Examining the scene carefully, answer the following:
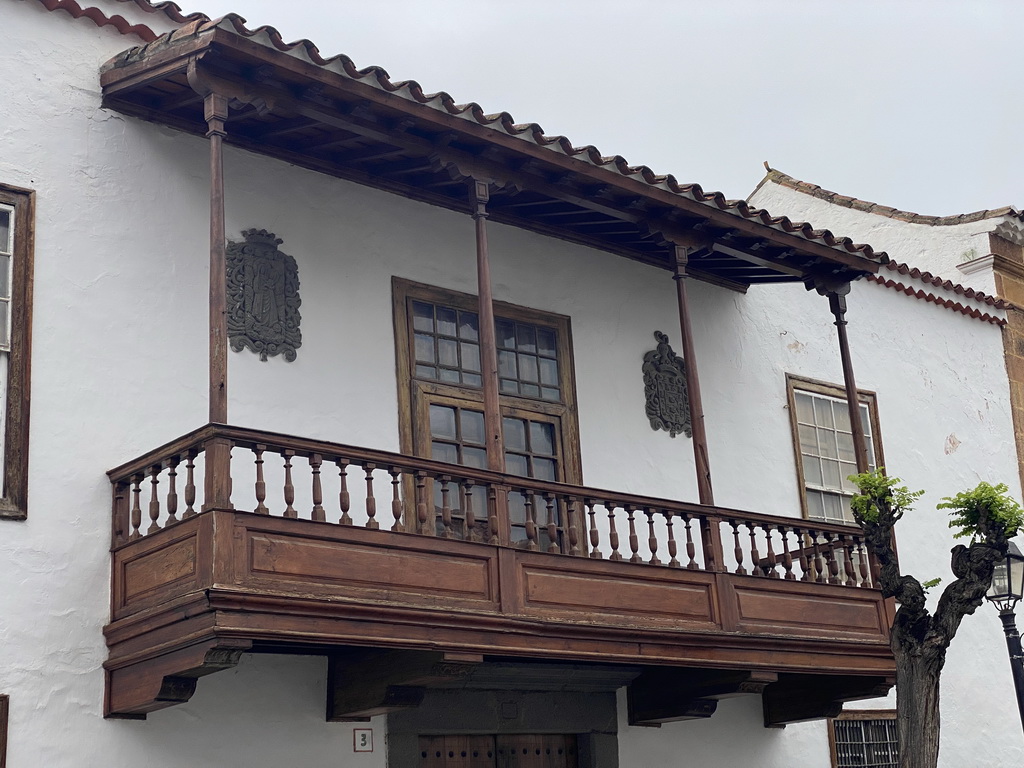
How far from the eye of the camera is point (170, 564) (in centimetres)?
724

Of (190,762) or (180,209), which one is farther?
(180,209)

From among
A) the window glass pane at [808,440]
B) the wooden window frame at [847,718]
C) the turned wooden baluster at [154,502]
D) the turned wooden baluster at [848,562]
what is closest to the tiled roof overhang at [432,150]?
the window glass pane at [808,440]

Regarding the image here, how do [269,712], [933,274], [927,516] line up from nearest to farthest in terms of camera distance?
[269,712]
[927,516]
[933,274]

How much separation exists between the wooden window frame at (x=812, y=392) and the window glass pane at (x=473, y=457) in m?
3.36

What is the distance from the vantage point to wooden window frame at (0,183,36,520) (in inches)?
300

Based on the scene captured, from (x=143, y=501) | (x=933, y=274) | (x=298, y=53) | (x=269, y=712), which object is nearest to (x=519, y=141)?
(x=298, y=53)

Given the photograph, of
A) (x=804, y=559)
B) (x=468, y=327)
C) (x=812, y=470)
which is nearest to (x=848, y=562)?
(x=804, y=559)

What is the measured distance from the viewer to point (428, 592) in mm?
7695

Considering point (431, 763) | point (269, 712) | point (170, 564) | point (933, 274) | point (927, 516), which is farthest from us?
point (933, 274)

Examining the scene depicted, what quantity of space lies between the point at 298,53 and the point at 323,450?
2.17 m

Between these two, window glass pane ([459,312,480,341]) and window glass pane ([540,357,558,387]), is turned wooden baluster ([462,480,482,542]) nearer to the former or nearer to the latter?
window glass pane ([459,312,480,341])

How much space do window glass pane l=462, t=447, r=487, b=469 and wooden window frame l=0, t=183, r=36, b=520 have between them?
10.00 feet

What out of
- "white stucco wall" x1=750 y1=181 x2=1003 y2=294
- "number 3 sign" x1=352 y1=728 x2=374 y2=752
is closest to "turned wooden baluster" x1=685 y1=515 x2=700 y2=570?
"number 3 sign" x1=352 y1=728 x2=374 y2=752

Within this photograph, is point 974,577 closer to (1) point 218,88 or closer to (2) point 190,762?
(2) point 190,762
